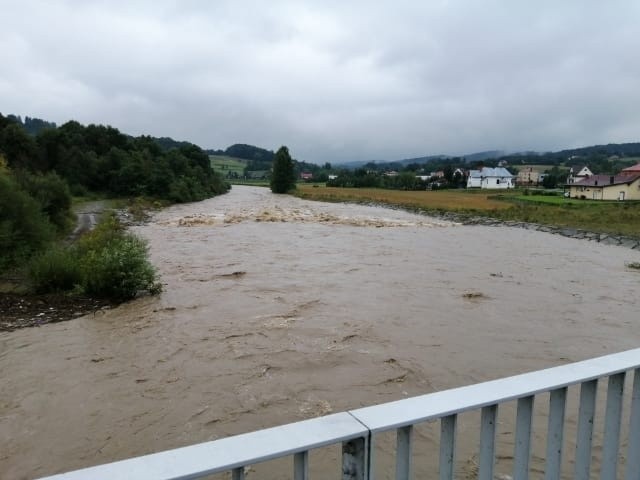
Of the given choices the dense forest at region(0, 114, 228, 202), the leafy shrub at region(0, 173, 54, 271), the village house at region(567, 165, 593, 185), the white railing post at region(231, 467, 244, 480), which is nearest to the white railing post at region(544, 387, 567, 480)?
the white railing post at region(231, 467, 244, 480)

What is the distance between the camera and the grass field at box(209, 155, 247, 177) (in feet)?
525

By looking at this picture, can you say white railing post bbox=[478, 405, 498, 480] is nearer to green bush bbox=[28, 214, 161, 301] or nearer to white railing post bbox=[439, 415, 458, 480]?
white railing post bbox=[439, 415, 458, 480]

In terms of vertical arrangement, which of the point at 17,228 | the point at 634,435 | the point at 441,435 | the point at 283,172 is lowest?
the point at 17,228

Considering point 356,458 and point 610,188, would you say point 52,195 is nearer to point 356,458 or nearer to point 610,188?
point 356,458

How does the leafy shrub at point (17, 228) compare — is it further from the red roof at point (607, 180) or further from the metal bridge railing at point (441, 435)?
the red roof at point (607, 180)

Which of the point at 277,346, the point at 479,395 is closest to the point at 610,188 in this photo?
the point at 277,346

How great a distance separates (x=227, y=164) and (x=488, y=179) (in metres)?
103

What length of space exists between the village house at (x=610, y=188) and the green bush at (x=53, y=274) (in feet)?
198

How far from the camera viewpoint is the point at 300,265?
16.5m

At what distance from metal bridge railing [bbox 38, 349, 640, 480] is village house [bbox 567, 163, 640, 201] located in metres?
63.0

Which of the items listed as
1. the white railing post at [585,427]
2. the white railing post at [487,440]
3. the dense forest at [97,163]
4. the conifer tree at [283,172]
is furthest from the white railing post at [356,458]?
the conifer tree at [283,172]

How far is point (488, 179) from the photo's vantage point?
101188mm

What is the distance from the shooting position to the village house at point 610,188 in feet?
180

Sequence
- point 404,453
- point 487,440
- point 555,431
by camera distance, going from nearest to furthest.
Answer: point 404,453 → point 487,440 → point 555,431
